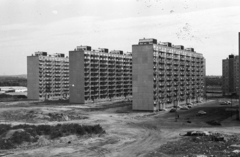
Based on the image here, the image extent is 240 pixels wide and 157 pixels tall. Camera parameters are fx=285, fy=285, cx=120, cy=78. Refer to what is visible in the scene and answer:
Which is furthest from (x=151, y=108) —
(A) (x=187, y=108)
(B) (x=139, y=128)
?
(B) (x=139, y=128)

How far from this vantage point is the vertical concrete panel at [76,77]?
129 meters

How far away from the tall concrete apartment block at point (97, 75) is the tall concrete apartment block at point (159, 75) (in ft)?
114

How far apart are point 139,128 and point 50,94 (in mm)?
104288

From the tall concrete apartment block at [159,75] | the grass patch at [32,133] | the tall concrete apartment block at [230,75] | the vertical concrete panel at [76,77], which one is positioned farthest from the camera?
the tall concrete apartment block at [230,75]

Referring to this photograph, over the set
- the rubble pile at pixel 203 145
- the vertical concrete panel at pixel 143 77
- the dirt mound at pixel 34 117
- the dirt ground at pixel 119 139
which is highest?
the vertical concrete panel at pixel 143 77

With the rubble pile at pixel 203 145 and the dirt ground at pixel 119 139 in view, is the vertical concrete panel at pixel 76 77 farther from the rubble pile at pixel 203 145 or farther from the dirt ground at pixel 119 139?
the rubble pile at pixel 203 145

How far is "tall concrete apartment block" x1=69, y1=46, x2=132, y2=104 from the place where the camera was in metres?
130

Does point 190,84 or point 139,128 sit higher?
point 190,84

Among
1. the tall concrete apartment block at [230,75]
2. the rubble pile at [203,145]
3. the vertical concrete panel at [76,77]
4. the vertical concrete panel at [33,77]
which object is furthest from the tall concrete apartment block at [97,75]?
the rubble pile at [203,145]

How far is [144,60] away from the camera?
332 feet

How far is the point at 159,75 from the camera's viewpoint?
105500mm

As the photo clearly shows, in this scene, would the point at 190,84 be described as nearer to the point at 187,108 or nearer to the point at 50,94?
the point at 187,108


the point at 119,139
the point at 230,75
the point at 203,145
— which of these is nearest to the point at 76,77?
the point at 119,139

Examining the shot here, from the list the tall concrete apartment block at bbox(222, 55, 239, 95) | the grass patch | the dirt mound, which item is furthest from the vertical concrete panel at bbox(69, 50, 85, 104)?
the tall concrete apartment block at bbox(222, 55, 239, 95)
